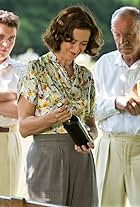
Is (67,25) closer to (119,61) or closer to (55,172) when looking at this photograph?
(55,172)

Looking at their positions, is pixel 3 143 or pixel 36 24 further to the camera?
pixel 36 24

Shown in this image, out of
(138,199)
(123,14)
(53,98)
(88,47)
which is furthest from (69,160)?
(123,14)

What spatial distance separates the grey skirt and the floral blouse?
0.06 meters

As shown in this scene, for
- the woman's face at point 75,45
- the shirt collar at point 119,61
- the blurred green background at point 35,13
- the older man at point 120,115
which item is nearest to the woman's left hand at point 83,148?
the woman's face at point 75,45

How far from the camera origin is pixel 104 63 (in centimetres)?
311

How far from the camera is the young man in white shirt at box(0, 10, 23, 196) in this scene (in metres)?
2.89

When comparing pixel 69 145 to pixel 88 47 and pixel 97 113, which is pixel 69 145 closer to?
pixel 88 47

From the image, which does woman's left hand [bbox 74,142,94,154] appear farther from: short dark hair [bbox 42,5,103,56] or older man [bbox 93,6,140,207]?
older man [bbox 93,6,140,207]

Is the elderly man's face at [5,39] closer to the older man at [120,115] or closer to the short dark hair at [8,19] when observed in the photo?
the short dark hair at [8,19]

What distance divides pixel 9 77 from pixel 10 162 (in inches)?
16.9

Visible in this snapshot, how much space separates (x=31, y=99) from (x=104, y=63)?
846 mm

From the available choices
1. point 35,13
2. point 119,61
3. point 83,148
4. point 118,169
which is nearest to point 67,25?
point 83,148

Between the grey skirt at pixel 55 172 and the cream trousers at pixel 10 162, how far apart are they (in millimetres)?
637

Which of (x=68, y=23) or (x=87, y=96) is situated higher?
(x=68, y=23)
